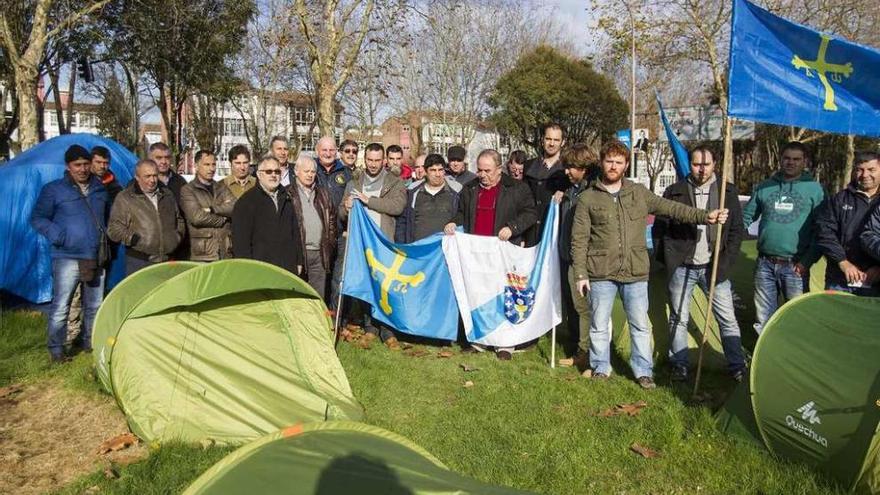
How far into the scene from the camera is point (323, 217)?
6.39 meters

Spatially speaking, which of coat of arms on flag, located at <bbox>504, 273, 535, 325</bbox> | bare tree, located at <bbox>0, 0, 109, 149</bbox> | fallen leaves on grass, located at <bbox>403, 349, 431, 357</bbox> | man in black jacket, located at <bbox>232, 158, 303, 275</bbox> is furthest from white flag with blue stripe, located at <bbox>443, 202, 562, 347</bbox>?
bare tree, located at <bbox>0, 0, 109, 149</bbox>

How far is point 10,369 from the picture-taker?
20.1 ft

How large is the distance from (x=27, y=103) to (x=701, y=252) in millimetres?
10462

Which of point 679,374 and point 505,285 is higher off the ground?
point 505,285

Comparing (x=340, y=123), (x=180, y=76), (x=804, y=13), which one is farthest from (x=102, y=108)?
(x=804, y=13)

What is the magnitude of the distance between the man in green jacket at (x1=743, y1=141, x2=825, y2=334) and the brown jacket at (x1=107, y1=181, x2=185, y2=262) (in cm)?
546

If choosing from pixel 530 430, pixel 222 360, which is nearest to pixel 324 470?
pixel 530 430

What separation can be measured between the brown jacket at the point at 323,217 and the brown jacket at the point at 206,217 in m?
0.75

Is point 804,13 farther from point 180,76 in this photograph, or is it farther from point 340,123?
point 340,123

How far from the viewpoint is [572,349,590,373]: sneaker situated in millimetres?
6132

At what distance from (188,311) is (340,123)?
39.1m

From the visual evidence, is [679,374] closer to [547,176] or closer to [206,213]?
[547,176]

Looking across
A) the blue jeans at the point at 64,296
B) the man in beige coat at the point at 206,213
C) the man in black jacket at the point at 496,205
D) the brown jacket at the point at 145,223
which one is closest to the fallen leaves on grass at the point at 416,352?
the man in black jacket at the point at 496,205

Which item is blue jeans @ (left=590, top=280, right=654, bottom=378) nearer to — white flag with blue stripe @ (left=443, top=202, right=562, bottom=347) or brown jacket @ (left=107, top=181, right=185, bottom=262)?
white flag with blue stripe @ (left=443, top=202, right=562, bottom=347)
